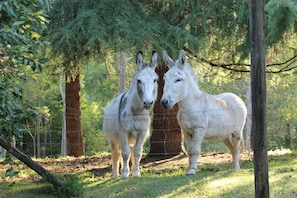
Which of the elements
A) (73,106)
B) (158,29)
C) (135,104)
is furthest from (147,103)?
(73,106)

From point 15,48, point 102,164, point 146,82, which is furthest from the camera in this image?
point 102,164

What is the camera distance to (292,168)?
807 centimetres

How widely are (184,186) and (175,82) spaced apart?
185 cm

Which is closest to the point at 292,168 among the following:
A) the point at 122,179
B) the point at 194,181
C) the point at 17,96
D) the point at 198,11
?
the point at 194,181

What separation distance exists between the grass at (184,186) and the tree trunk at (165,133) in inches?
120

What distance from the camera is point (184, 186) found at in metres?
6.91

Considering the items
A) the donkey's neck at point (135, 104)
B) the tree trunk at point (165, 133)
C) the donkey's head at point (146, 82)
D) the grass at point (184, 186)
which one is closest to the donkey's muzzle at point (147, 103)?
the donkey's head at point (146, 82)

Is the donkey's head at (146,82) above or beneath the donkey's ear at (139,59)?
beneath

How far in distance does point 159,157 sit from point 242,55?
3.51 meters

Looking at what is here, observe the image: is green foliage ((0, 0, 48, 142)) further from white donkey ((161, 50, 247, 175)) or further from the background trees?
white donkey ((161, 50, 247, 175))

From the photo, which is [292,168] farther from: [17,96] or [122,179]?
[17,96]

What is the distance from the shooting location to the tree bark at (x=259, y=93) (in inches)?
181

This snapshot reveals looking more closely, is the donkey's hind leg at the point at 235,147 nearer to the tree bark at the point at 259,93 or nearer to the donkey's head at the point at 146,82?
the donkey's head at the point at 146,82

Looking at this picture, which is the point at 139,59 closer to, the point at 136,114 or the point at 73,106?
the point at 136,114
